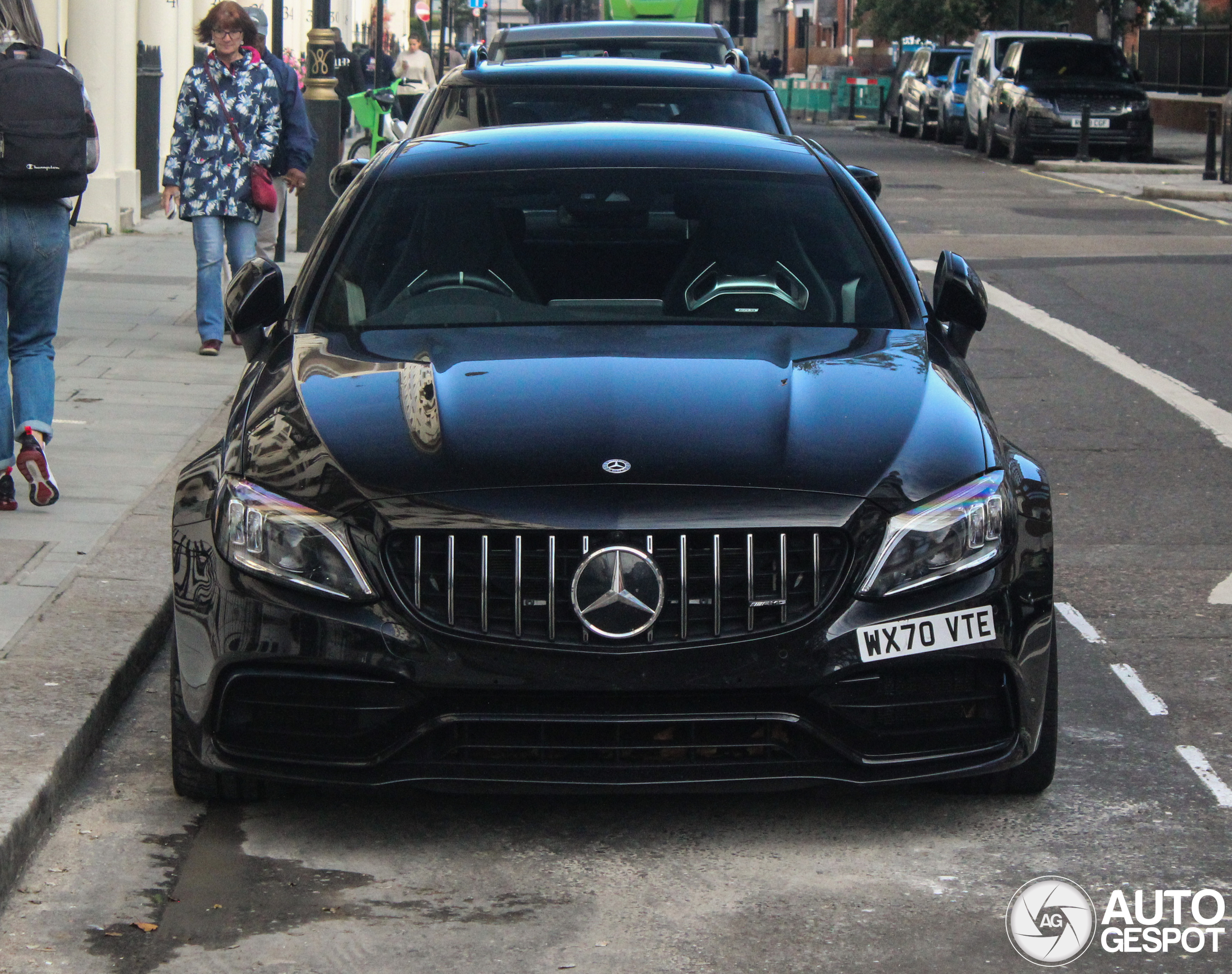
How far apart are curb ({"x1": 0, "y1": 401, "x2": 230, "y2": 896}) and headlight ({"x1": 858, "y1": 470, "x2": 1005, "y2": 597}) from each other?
188 centimetres

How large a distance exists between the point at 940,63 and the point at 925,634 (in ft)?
139

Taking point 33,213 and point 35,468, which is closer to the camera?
point 33,213

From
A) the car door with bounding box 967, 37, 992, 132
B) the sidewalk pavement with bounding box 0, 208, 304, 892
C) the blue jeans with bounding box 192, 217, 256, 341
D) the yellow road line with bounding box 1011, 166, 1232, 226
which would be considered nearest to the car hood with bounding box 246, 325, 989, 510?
the sidewalk pavement with bounding box 0, 208, 304, 892

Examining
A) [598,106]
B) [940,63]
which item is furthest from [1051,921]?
[940,63]

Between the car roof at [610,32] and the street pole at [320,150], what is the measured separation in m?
3.62

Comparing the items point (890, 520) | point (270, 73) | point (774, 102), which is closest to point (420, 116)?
point (270, 73)

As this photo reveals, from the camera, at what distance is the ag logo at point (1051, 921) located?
12.5ft

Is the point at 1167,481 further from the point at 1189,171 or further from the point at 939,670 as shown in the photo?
the point at 1189,171

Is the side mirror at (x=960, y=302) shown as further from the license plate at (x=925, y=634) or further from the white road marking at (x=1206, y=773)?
the license plate at (x=925, y=634)

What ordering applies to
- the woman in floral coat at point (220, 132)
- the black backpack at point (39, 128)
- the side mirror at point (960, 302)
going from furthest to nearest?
the woman in floral coat at point (220, 132) → the black backpack at point (39, 128) → the side mirror at point (960, 302)

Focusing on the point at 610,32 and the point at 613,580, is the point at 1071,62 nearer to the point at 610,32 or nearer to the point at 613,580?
the point at 610,32

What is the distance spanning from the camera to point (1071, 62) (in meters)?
33.1

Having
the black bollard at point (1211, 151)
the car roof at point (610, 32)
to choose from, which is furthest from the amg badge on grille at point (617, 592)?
the black bollard at point (1211, 151)

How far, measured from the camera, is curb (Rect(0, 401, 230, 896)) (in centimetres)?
442
